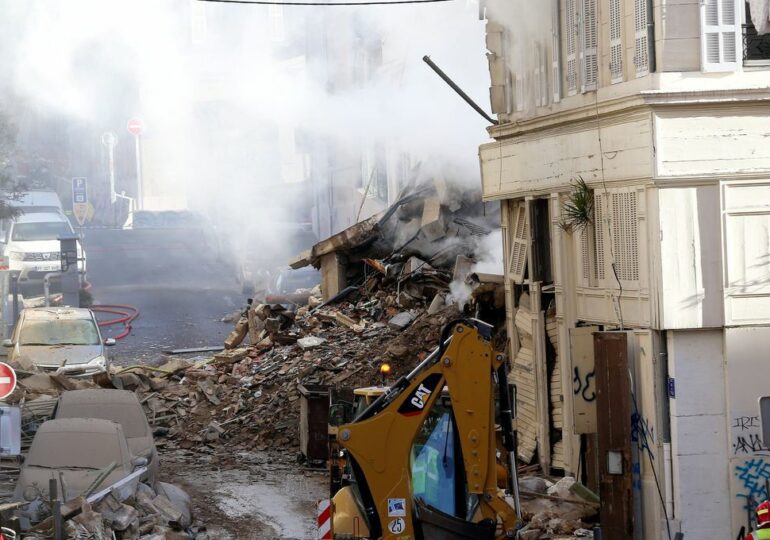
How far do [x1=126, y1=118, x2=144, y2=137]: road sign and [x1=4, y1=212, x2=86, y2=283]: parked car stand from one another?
25.0 metres

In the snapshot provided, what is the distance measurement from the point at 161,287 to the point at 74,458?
1168 inches

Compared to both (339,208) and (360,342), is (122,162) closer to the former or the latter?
(339,208)

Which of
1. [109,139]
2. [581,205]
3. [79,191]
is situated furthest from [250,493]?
[109,139]

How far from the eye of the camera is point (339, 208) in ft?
137

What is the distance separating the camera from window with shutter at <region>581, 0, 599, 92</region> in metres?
14.8

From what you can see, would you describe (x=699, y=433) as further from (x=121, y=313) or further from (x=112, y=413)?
(x=121, y=313)

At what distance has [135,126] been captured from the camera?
207ft

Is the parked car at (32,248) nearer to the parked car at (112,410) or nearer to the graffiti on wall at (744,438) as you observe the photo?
the parked car at (112,410)

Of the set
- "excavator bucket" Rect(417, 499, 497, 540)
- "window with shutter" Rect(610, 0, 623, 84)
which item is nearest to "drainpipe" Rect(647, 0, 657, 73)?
"window with shutter" Rect(610, 0, 623, 84)

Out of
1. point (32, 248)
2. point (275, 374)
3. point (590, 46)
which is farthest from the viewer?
point (32, 248)

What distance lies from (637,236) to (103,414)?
7.36 m

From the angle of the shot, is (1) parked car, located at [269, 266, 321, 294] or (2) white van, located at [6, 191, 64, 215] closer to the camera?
(1) parked car, located at [269, 266, 321, 294]

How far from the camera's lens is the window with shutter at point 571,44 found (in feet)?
50.9

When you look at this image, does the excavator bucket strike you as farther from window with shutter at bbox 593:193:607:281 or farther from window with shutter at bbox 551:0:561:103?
window with shutter at bbox 551:0:561:103
